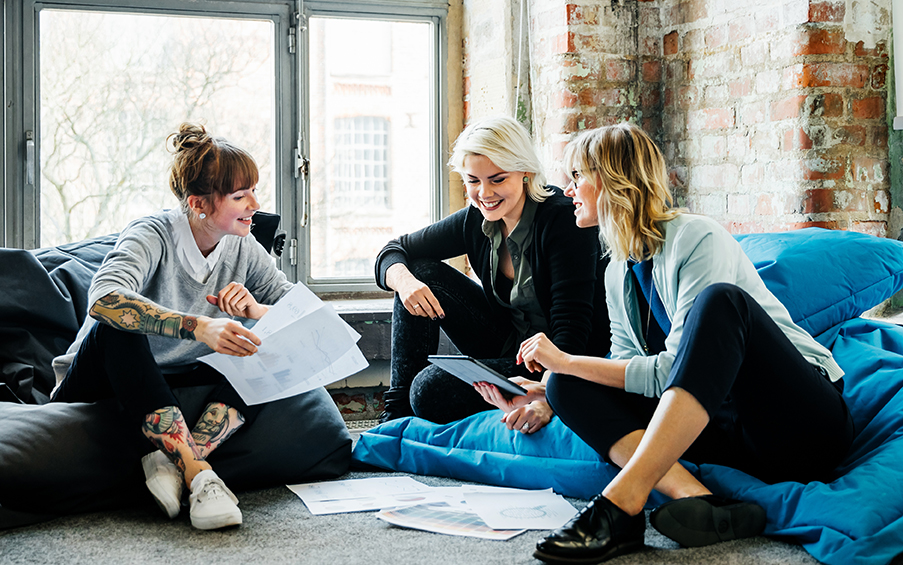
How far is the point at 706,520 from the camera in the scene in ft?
4.43

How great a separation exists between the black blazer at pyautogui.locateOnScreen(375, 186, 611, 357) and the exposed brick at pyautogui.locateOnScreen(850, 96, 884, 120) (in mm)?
852

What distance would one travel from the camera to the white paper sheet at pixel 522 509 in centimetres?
148

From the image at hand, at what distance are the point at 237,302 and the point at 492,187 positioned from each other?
0.64 metres

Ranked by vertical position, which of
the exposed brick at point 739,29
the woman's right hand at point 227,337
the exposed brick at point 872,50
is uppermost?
the exposed brick at point 739,29

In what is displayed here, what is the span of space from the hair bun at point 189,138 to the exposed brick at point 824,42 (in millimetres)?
1545

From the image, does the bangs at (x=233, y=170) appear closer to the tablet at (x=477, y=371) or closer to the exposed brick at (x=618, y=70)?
the tablet at (x=477, y=371)

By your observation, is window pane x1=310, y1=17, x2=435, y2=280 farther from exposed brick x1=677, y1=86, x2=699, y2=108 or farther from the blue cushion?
the blue cushion

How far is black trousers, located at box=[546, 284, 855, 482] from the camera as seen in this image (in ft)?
4.26

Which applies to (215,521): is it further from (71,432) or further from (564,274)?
(564,274)

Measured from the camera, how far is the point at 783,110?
2.23 metres

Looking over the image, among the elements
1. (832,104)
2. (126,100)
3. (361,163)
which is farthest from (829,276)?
(126,100)

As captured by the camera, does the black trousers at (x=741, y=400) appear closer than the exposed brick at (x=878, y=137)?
Yes

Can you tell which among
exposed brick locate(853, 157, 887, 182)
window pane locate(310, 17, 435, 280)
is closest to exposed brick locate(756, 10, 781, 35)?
exposed brick locate(853, 157, 887, 182)

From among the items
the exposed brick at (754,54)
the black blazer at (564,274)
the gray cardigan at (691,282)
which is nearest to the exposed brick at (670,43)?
the exposed brick at (754,54)
